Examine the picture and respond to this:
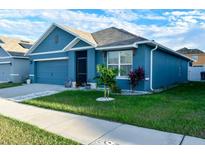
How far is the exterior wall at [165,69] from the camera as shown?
14.9 m

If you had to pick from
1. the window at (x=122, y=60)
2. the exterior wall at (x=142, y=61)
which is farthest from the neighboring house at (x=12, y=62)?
the exterior wall at (x=142, y=61)

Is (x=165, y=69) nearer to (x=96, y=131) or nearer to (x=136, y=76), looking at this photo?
(x=136, y=76)

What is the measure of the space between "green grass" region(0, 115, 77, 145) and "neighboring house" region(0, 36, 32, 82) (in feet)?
57.2

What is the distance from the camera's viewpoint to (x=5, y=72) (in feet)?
80.2

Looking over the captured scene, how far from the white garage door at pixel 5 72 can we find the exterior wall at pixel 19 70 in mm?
1164

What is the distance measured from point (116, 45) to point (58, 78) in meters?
6.77

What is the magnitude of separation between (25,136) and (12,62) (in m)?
18.9

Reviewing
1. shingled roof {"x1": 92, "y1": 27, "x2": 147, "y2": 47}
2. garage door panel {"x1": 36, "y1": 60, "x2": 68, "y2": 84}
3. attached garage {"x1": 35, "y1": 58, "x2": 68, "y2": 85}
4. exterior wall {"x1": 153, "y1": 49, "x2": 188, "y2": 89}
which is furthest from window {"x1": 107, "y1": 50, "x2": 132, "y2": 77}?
garage door panel {"x1": 36, "y1": 60, "x2": 68, "y2": 84}

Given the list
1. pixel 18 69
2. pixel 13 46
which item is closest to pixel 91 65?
pixel 18 69
